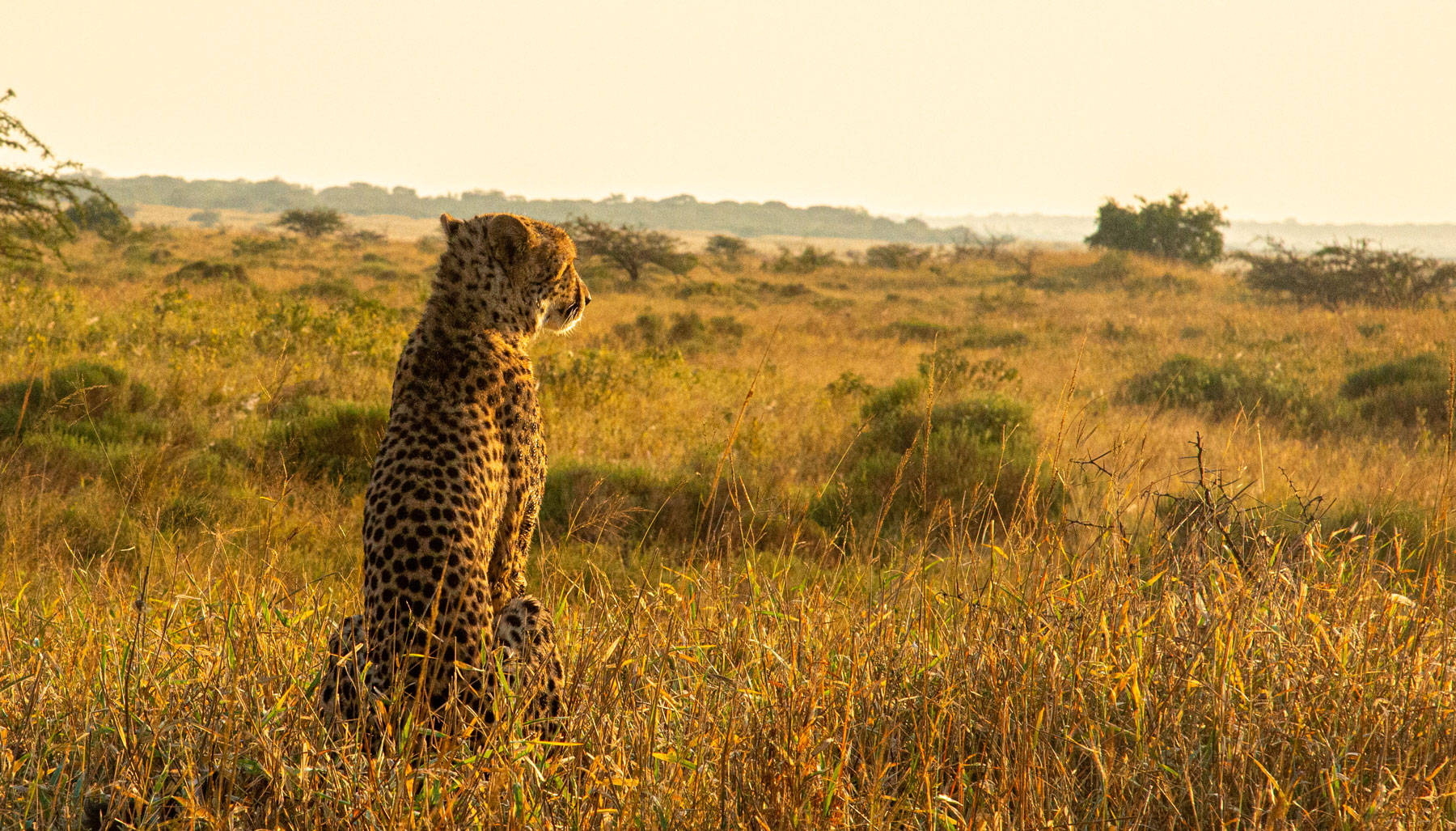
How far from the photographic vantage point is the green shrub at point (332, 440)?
6121mm

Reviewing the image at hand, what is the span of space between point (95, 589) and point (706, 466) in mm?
3622

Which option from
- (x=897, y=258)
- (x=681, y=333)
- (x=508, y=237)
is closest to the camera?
(x=508, y=237)

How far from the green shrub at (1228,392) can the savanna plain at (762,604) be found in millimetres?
129

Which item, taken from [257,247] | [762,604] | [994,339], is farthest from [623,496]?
[257,247]

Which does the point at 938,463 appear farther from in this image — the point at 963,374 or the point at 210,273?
the point at 210,273

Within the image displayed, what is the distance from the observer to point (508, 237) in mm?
2594

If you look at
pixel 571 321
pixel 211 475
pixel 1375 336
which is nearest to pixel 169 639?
pixel 571 321

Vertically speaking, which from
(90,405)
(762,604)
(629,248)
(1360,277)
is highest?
(629,248)

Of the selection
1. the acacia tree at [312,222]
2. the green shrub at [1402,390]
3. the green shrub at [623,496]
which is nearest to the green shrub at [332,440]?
the green shrub at [623,496]

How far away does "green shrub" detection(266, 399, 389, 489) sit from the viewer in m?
6.12

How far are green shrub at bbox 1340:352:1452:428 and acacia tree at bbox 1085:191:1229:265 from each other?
29552 millimetres

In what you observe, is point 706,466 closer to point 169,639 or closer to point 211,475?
point 211,475

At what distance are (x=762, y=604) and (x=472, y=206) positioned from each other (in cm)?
18051

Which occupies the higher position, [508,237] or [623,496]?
[508,237]
